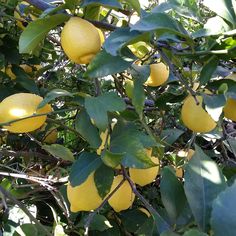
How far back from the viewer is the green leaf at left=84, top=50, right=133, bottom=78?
0.84m

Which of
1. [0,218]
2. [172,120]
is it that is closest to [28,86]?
[0,218]

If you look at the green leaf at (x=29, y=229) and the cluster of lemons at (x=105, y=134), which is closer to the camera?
the cluster of lemons at (x=105, y=134)

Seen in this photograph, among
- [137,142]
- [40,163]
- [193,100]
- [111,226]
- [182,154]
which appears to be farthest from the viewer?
[40,163]

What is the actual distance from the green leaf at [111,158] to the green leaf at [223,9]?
0.32m

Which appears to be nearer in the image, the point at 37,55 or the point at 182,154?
the point at 182,154

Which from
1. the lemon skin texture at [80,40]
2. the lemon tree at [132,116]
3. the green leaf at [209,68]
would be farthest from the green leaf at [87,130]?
the green leaf at [209,68]

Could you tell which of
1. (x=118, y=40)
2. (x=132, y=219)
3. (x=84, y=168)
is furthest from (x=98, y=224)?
(x=118, y=40)

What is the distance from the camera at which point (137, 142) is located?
82 centimetres

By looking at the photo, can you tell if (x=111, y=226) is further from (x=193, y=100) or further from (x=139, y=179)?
(x=193, y=100)

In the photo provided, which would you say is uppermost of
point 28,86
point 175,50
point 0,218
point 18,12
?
point 175,50

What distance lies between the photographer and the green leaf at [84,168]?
0.83 meters

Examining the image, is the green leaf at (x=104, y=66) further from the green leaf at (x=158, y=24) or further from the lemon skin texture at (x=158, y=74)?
the lemon skin texture at (x=158, y=74)

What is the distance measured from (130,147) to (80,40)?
0.23 metres

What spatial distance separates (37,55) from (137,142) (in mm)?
751
